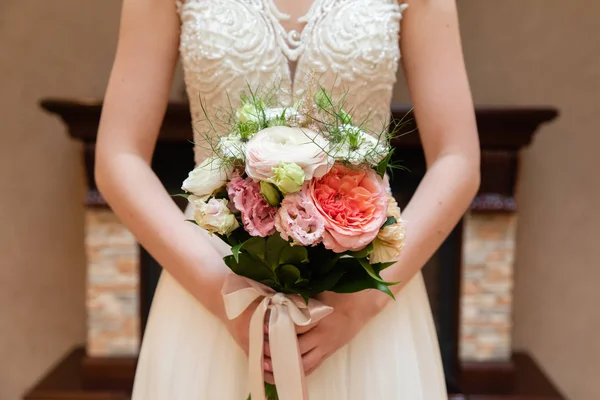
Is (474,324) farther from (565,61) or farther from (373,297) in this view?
(373,297)

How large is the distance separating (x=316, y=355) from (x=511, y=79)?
1.80 metres

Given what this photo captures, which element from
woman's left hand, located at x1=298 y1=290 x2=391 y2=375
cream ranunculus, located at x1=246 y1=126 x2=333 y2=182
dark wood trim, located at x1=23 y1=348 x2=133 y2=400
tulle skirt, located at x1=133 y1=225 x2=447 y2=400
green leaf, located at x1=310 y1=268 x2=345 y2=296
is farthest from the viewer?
dark wood trim, located at x1=23 y1=348 x2=133 y2=400

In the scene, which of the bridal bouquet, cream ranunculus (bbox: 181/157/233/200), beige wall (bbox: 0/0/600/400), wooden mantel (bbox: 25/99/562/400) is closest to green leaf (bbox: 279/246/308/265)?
the bridal bouquet

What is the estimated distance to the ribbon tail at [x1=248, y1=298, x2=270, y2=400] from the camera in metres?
0.75

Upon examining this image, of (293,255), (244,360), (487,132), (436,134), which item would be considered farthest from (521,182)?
(293,255)

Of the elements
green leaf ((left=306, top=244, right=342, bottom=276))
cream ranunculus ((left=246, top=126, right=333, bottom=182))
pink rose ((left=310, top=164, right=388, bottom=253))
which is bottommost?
green leaf ((left=306, top=244, right=342, bottom=276))

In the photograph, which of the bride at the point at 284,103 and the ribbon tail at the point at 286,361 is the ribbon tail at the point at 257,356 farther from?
the bride at the point at 284,103

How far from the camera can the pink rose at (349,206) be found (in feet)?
1.99

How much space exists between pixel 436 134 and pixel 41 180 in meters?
1.92

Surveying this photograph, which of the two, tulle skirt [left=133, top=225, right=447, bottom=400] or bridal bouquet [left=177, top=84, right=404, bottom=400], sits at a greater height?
bridal bouquet [left=177, top=84, right=404, bottom=400]

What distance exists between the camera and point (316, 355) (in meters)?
0.80

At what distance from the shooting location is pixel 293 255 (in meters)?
0.66

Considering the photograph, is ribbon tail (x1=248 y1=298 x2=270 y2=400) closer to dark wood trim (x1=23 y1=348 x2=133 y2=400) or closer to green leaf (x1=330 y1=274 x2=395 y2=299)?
green leaf (x1=330 y1=274 x2=395 y2=299)

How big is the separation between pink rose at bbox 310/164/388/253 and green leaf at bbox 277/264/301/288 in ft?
0.29
